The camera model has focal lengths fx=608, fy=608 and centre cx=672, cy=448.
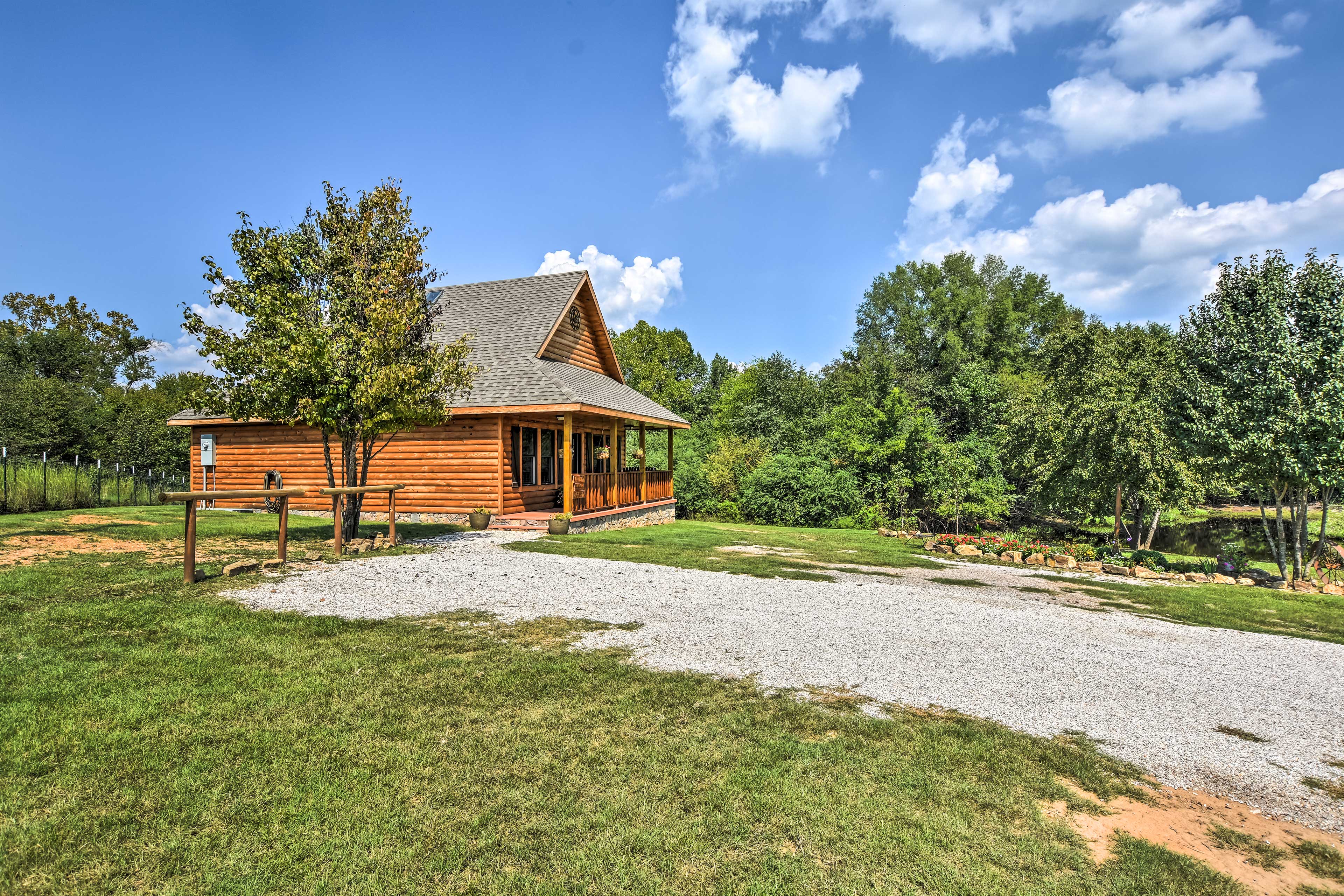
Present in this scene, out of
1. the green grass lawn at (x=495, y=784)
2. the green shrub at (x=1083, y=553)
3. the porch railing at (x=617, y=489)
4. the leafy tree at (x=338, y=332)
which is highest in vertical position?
the leafy tree at (x=338, y=332)

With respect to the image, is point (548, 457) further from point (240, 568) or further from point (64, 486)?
point (64, 486)

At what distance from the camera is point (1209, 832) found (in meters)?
2.96

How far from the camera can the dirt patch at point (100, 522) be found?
40.8 feet

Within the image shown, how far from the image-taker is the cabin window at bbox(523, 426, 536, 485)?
686 inches

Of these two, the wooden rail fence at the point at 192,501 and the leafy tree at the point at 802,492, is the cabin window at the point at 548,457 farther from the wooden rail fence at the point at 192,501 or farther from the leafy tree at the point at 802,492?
the wooden rail fence at the point at 192,501

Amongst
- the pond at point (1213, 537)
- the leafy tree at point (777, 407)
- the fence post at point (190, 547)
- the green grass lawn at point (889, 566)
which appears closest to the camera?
the fence post at point (190, 547)

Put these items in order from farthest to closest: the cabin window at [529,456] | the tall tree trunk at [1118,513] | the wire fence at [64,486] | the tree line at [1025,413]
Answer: the cabin window at [529,456] → the tall tree trunk at [1118,513] → the wire fence at [64,486] → the tree line at [1025,413]

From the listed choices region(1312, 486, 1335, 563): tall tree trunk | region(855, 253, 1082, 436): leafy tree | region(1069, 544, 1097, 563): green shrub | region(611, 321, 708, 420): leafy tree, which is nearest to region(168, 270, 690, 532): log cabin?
region(1069, 544, 1097, 563): green shrub

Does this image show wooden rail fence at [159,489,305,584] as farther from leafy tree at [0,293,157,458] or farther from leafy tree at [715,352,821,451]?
leafy tree at [0,293,157,458]

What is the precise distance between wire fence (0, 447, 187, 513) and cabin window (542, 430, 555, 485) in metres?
9.61

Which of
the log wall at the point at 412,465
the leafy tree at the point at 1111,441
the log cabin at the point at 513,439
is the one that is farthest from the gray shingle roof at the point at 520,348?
the leafy tree at the point at 1111,441

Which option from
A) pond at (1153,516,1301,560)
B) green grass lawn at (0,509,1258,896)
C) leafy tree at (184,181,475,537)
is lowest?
pond at (1153,516,1301,560)

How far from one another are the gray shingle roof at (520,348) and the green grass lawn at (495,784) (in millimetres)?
9776

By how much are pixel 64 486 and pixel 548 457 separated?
42.3ft
